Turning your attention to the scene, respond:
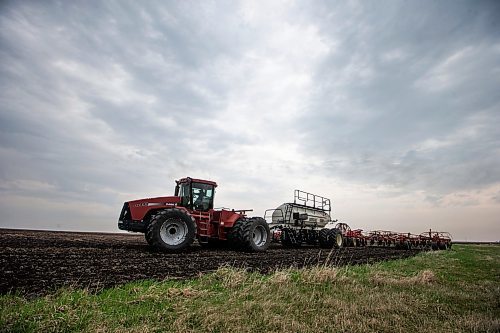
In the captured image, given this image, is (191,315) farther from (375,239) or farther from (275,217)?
(375,239)

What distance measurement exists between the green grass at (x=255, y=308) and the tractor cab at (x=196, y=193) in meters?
7.01

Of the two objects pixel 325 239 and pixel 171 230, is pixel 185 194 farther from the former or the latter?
pixel 325 239

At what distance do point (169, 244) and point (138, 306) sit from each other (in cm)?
725

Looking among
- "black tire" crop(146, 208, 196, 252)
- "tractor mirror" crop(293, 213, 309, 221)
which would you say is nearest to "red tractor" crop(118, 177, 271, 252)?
"black tire" crop(146, 208, 196, 252)

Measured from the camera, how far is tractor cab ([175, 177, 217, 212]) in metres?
14.1

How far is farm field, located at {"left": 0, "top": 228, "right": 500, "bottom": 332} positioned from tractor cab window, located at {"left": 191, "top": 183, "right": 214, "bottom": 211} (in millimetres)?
7022

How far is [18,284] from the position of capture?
590cm

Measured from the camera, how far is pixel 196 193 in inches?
563

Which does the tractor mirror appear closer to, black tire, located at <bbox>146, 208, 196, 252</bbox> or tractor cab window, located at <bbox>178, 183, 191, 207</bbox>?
tractor cab window, located at <bbox>178, 183, 191, 207</bbox>

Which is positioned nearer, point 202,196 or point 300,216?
point 202,196

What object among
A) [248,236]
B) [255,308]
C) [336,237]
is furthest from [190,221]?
[336,237]

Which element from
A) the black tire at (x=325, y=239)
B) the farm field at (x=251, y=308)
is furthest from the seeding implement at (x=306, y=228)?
the farm field at (x=251, y=308)

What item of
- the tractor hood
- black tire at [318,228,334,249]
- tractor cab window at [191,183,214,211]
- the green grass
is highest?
tractor cab window at [191,183,214,211]

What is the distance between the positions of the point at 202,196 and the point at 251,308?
9.57m
